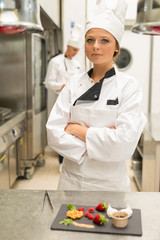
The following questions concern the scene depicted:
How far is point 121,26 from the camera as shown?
165 cm

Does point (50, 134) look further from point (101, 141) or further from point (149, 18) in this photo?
point (149, 18)

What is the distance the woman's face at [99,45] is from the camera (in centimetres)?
158

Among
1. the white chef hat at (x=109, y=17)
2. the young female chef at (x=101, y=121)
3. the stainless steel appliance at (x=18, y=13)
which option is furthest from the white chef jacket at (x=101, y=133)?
the stainless steel appliance at (x=18, y=13)

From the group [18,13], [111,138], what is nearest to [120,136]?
[111,138]

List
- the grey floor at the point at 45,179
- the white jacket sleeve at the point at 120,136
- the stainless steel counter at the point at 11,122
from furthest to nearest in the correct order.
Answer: the grey floor at the point at 45,179, the stainless steel counter at the point at 11,122, the white jacket sleeve at the point at 120,136

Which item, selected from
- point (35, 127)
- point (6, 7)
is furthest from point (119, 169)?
point (35, 127)

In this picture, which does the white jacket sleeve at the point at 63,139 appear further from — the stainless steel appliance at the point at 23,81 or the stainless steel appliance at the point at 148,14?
the stainless steel appliance at the point at 23,81

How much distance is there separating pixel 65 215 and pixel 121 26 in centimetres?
101

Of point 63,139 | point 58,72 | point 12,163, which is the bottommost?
point 12,163

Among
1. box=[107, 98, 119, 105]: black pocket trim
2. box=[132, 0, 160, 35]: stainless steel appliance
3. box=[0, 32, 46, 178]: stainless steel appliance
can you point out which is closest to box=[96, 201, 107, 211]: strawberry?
box=[107, 98, 119, 105]: black pocket trim

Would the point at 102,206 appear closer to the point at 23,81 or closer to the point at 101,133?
the point at 101,133

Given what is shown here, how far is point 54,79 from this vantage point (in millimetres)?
4199

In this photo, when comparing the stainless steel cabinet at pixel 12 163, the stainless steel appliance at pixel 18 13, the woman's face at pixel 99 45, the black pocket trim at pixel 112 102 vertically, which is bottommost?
the stainless steel cabinet at pixel 12 163

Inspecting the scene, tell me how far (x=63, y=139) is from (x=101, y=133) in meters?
0.20
